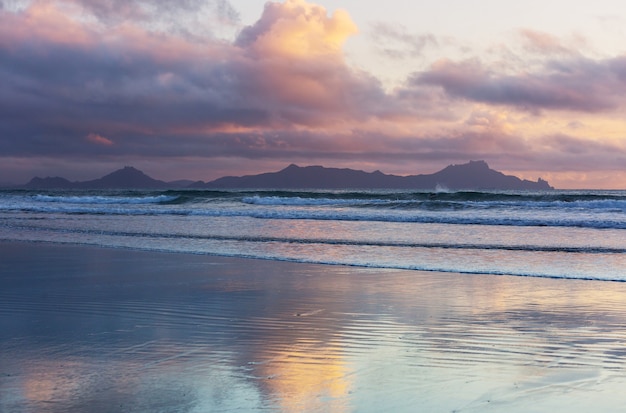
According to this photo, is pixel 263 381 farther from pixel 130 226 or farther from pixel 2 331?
pixel 130 226

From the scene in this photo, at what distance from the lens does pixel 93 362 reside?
533 centimetres

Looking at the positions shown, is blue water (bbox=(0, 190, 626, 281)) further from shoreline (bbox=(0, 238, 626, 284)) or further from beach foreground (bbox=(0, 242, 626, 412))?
beach foreground (bbox=(0, 242, 626, 412))

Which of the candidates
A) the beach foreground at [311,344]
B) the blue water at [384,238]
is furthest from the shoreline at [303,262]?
the beach foreground at [311,344]

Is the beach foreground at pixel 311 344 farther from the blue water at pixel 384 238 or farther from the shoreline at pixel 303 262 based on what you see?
the blue water at pixel 384 238

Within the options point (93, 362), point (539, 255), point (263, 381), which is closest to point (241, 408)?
point (263, 381)

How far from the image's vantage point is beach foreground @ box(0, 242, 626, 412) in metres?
4.47

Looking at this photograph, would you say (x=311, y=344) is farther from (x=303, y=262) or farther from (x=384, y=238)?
(x=384, y=238)

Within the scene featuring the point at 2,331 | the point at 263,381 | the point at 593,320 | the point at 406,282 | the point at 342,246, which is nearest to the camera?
the point at 263,381

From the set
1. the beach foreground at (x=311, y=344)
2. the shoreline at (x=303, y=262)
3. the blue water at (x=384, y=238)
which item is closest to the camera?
the beach foreground at (x=311, y=344)

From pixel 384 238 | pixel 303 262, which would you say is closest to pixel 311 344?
pixel 303 262

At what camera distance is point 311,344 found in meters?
6.06

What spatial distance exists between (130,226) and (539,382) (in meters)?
20.2

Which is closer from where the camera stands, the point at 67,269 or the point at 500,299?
the point at 500,299

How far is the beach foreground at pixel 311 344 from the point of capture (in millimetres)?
4473
